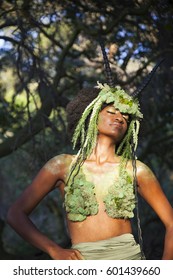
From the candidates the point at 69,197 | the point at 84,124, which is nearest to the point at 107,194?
the point at 69,197

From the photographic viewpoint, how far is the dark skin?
3510 mm

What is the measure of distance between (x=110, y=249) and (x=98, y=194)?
0.34m

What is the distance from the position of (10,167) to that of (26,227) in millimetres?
9509

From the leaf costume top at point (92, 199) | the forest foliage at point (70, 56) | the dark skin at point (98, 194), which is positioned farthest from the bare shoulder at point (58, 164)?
the forest foliage at point (70, 56)

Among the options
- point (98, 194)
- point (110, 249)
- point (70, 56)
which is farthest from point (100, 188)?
point (70, 56)

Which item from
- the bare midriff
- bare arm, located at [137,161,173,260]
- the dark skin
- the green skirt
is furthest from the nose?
the green skirt

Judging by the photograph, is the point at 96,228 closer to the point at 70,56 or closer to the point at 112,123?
the point at 112,123

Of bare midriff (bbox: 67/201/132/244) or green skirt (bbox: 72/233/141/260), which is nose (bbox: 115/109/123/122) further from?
green skirt (bbox: 72/233/141/260)

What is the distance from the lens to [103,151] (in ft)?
12.3

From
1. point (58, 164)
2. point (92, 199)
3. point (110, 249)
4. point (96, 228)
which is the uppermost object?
point (58, 164)

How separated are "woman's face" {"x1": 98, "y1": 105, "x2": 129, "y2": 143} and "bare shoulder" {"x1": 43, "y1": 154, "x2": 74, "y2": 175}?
28 cm

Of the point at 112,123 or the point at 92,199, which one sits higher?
the point at 112,123

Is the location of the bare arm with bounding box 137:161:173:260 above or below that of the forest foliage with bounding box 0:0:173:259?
below

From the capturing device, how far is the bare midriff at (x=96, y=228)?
353cm
